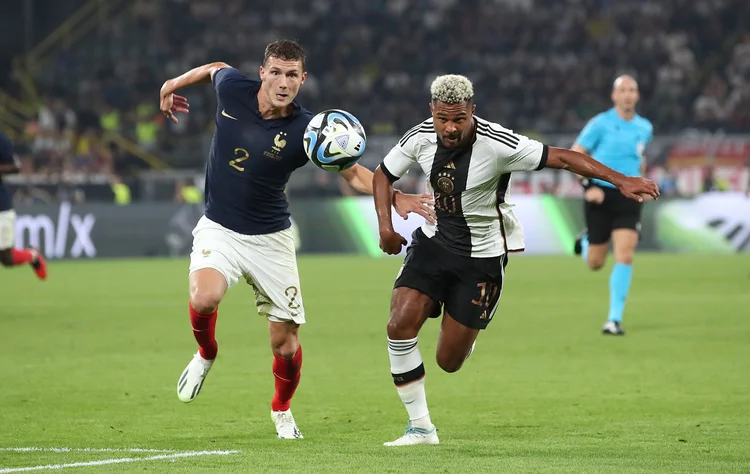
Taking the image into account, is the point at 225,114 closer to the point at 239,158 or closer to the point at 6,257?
the point at 239,158

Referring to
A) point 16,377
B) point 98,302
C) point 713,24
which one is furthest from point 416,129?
point 713,24

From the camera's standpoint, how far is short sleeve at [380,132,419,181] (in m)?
7.21

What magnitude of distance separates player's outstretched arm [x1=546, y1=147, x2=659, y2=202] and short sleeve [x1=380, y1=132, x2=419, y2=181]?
2.62ft

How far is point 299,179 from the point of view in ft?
92.4

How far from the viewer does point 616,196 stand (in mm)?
13148

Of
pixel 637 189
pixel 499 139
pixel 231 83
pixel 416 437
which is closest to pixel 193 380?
pixel 416 437

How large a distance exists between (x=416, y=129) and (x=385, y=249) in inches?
30.3

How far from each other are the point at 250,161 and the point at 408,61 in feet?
95.4

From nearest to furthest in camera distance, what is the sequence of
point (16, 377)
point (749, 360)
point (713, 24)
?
1. point (16, 377)
2. point (749, 360)
3. point (713, 24)

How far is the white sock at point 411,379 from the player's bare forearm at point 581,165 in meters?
1.28

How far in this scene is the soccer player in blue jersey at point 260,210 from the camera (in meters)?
7.45

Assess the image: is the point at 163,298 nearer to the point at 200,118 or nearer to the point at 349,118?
the point at 349,118

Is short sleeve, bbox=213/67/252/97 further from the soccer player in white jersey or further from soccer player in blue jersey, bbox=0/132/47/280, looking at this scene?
soccer player in blue jersey, bbox=0/132/47/280

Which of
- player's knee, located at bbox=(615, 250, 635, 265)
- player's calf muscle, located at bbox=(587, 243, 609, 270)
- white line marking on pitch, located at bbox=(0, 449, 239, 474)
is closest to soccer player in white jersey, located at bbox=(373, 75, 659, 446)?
white line marking on pitch, located at bbox=(0, 449, 239, 474)
